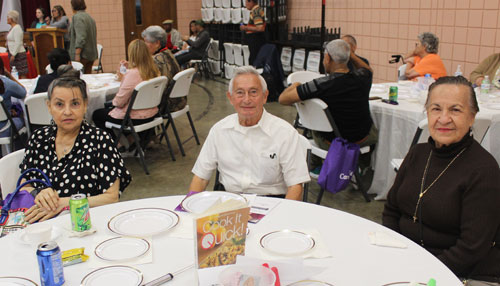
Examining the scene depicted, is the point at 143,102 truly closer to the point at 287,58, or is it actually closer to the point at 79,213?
the point at 79,213

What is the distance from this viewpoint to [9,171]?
2404 millimetres

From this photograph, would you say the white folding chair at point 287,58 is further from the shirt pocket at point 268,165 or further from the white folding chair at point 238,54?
the shirt pocket at point 268,165

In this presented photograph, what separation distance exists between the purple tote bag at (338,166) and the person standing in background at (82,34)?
595 centimetres

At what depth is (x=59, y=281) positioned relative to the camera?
144cm

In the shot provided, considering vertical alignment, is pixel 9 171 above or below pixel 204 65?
above

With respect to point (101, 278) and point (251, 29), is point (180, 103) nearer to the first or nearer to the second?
point (251, 29)

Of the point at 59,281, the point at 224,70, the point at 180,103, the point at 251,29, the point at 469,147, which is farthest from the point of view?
the point at 224,70

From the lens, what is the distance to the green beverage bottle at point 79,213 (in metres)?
1.76

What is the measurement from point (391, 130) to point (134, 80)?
8.17 ft

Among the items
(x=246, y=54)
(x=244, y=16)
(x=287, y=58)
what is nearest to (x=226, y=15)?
(x=244, y=16)

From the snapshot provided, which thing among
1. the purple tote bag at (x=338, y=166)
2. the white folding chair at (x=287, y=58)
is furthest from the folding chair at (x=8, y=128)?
the white folding chair at (x=287, y=58)

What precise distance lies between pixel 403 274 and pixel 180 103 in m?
4.40

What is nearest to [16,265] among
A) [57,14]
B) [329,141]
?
[329,141]

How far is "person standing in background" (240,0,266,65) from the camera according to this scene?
27.5 feet
